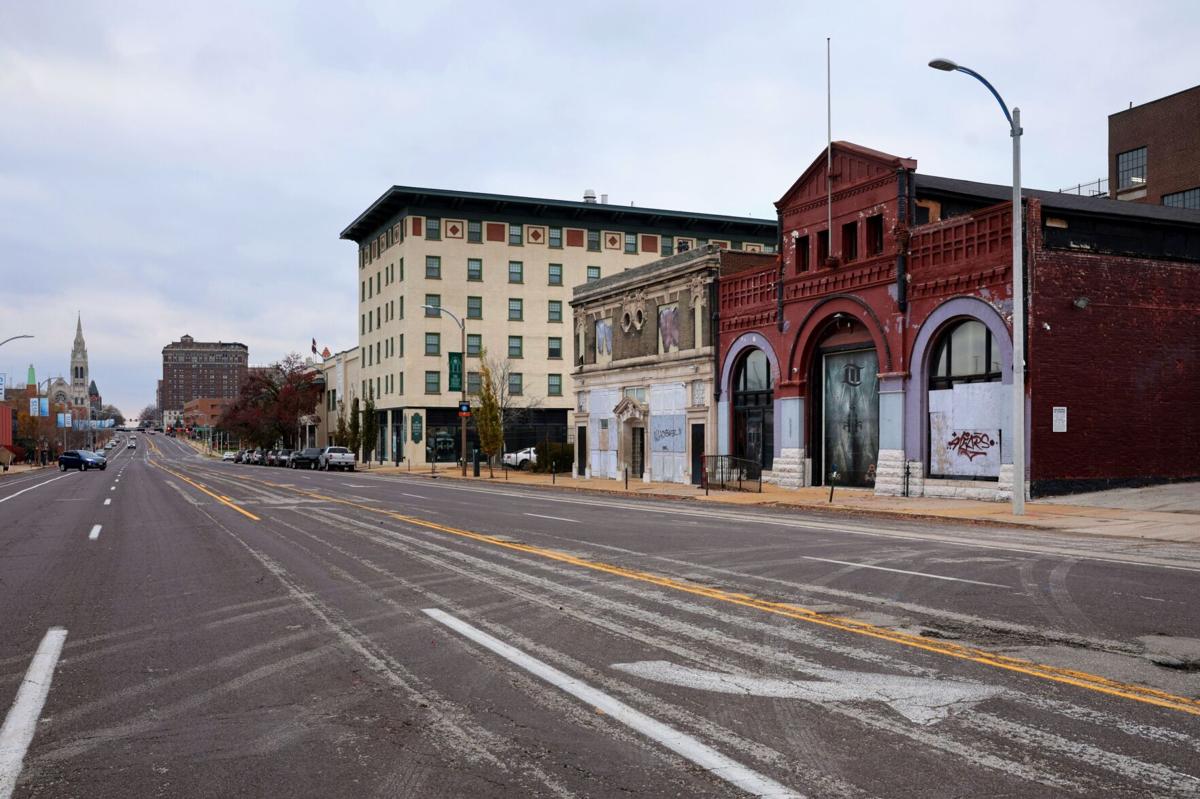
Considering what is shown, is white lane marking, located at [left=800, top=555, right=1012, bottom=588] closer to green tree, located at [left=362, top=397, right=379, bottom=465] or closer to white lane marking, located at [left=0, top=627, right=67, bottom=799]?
white lane marking, located at [left=0, top=627, right=67, bottom=799]

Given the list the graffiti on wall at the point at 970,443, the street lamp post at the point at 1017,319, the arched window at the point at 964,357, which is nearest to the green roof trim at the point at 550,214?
the arched window at the point at 964,357

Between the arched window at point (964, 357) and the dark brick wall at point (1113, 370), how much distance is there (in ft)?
5.63

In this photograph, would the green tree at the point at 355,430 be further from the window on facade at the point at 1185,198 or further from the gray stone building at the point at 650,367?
the window on facade at the point at 1185,198

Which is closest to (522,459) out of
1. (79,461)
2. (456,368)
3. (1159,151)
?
(456,368)

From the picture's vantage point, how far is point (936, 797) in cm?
456

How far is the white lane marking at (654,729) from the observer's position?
187 inches

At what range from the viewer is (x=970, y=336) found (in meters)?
28.3

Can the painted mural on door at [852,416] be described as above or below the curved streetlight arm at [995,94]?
below

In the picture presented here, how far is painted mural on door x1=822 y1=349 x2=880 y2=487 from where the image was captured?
3231 cm

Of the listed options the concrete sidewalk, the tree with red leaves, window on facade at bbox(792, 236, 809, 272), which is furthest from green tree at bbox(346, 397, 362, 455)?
window on facade at bbox(792, 236, 809, 272)

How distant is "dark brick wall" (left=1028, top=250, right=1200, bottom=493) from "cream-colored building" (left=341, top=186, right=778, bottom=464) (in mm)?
46415

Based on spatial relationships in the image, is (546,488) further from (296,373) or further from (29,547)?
(296,373)

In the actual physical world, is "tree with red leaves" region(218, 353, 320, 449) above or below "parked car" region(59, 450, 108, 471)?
above

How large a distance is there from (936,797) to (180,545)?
1437 cm
